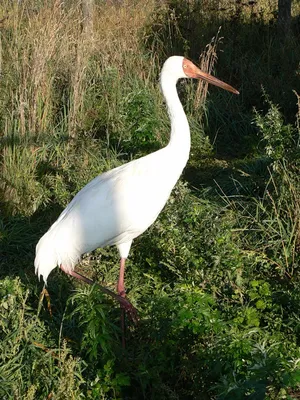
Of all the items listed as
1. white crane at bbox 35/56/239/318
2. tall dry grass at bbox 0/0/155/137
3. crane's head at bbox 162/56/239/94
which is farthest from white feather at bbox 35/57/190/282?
tall dry grass at bbox 0/0/155/137

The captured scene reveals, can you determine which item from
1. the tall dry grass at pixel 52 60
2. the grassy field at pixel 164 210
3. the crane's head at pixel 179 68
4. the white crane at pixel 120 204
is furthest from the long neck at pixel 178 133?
the tall dry grass at pixel 52 60

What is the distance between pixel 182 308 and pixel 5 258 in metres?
2.51

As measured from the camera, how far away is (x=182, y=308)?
13.6 feet

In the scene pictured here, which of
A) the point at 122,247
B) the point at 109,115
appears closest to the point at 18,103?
the point at 109,115

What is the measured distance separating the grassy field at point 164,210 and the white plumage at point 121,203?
358 mm

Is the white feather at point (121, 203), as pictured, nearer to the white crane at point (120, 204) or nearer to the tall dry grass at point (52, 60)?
the white crane at point (120, 204)

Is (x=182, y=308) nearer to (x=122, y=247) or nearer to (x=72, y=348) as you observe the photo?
(x=72, y=348)

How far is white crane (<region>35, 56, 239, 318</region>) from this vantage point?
16.9ft

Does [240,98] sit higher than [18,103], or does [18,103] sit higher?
[18,103]

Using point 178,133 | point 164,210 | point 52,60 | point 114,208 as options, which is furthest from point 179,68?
point 52,60

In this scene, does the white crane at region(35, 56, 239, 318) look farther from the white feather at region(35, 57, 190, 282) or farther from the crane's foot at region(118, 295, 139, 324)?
the crane's foot at region(118, 295, 139, 324)

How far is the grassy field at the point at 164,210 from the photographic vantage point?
421cm

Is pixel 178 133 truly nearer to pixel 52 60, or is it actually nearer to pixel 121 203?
pixel 121 203

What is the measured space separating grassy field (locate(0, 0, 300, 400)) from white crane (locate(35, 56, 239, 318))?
1.13ft
